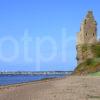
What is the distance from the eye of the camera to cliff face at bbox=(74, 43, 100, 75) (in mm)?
60844

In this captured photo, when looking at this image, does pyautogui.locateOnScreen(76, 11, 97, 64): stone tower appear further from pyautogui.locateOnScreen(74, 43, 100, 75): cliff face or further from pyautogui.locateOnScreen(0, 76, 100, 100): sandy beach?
pyautogui.locateOnScreen(0, 76, 100, 100): sandy beach

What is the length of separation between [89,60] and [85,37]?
12.5 metres

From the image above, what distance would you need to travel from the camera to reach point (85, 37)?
7650 cm

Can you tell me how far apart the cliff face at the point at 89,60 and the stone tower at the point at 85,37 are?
0.59 feet

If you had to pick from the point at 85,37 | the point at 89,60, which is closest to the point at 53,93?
the point at 89,60

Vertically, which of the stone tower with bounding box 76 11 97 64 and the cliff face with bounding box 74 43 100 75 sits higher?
the stone tower with bounding box 76 11 97 64

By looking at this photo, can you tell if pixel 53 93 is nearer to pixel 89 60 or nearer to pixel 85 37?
pixel 89 60

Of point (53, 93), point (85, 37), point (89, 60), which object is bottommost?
point (53, 93)

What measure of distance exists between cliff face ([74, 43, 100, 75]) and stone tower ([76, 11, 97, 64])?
0.18 m

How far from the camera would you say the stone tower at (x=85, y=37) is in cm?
7578

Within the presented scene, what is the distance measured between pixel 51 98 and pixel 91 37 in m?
57.6

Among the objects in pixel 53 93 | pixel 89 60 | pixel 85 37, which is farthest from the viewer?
pixel 85 37

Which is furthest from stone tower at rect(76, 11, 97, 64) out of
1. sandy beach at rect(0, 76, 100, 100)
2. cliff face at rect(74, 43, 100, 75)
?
sandy beach at rect(0, 76, 100, 100)

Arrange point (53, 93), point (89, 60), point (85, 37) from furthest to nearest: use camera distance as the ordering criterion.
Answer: point (85, 37) → point (89, 60) → point (53, 93)
